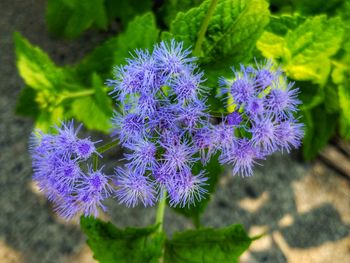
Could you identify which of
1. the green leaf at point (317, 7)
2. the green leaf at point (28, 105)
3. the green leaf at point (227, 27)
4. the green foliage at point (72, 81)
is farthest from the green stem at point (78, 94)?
the green leaf at point (317, 7)

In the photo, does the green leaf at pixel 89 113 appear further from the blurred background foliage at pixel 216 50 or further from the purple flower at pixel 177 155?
the purple flower at pixel 177 155

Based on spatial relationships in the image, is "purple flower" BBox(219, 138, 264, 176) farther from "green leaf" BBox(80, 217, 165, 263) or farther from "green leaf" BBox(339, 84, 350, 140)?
"green leaf" BBox(339, 84, 350, 140)

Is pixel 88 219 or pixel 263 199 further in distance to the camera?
pixel 263 199

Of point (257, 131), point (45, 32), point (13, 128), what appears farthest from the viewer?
point (45, 32)

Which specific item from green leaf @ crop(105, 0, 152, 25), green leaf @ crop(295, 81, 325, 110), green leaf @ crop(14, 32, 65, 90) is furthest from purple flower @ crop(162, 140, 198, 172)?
green leaf @ crop(105, 0, 152, 25)

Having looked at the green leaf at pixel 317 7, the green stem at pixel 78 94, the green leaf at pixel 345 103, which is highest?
the green stem at pixel 78 94

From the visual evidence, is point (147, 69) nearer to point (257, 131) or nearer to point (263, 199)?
point (257, 131)

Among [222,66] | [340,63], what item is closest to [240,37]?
[222,66]
